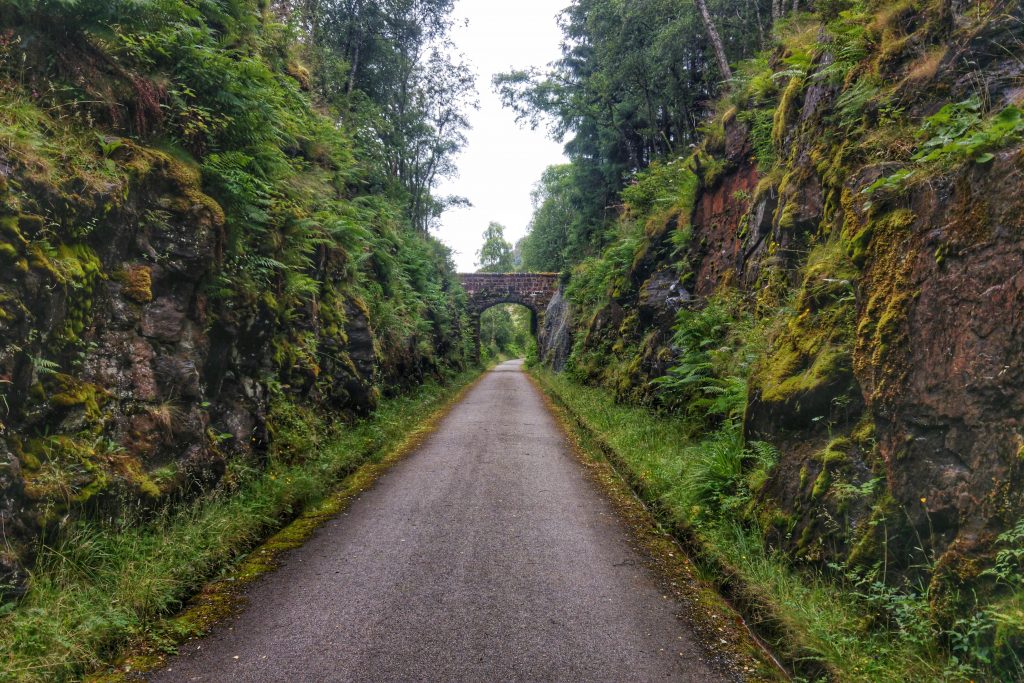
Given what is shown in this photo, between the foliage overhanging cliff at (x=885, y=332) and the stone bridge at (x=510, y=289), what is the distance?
28.7 m

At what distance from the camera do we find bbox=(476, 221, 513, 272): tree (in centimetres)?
7894

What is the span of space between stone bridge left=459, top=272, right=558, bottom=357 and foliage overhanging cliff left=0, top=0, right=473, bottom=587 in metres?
28.2

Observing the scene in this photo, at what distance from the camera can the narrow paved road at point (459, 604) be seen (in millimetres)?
3332

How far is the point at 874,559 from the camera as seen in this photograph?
3.60 metres

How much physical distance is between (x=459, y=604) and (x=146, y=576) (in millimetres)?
2122

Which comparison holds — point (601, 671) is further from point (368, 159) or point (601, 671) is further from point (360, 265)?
point (368, 159)

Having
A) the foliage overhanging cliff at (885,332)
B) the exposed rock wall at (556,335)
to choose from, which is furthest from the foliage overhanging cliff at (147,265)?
the exposed rock wall at (556,335)

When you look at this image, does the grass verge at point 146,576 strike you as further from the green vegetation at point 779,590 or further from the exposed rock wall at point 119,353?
the green vegetation at point 779,590

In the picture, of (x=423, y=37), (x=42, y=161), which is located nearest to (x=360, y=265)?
(x=42, y=161)

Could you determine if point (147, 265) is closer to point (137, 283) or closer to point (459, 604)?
point (137, 283)

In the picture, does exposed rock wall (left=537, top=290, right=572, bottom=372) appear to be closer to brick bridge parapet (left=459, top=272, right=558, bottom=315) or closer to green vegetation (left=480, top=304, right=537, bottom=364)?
brick bridge parapet (left=459, top=272, right=558, bottom=315)

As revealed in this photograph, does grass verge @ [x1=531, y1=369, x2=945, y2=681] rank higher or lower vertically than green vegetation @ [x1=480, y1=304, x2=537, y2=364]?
lower

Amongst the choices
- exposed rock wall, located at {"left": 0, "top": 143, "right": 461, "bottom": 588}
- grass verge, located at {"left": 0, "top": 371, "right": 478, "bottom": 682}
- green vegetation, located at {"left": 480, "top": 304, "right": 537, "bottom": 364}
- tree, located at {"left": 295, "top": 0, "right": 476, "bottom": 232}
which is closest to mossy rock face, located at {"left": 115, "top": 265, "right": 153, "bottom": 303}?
exposed rock wall, located at {"left": 0, "top": 143, "right": 461, "bottom": 588}

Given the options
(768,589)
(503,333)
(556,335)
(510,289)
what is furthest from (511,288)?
(768,589)
